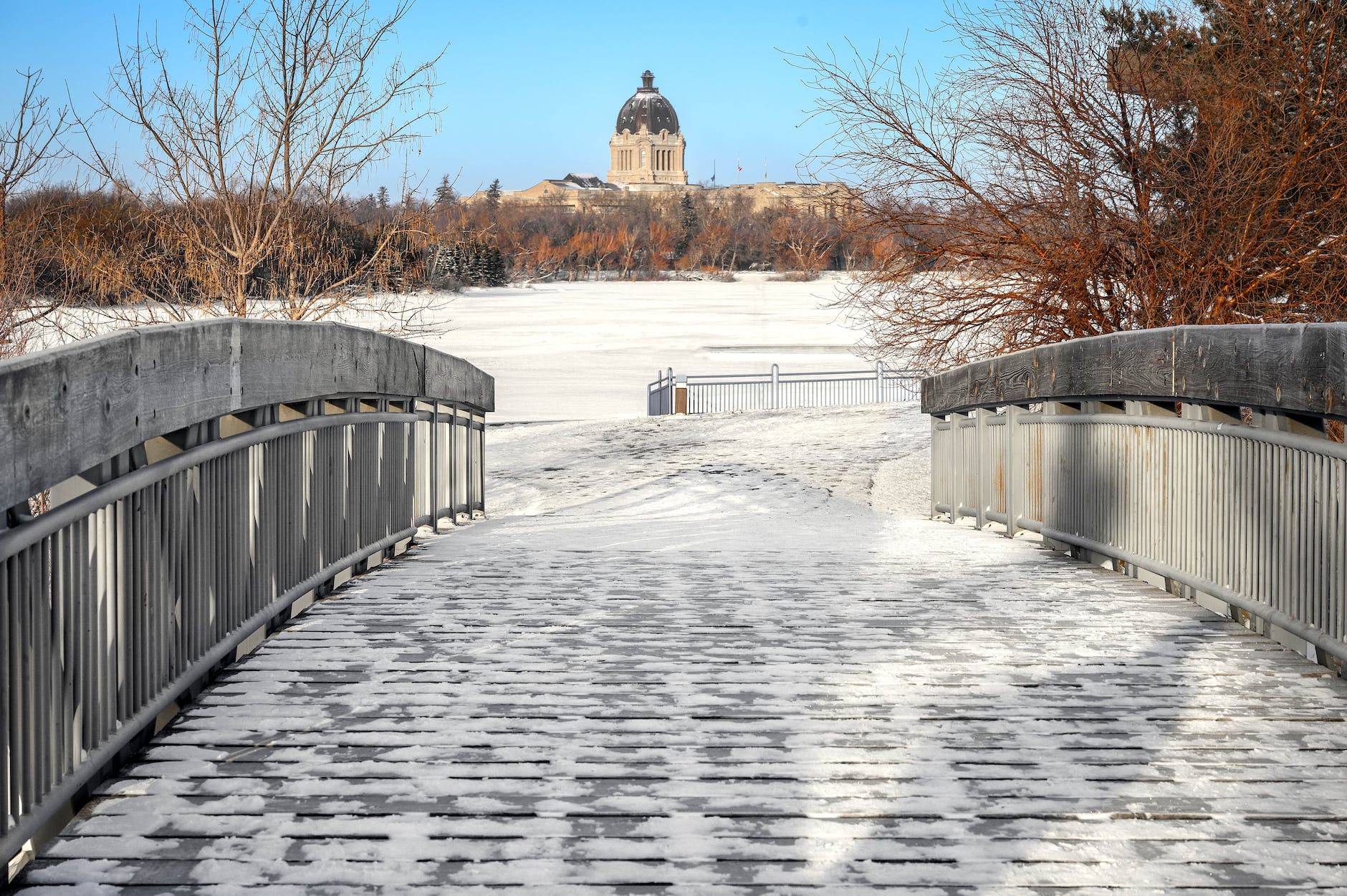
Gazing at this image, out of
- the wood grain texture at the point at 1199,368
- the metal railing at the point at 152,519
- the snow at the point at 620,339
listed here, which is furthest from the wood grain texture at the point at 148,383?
the snow at the point at 620,339

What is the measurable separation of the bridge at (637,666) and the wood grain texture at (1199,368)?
0.07ft

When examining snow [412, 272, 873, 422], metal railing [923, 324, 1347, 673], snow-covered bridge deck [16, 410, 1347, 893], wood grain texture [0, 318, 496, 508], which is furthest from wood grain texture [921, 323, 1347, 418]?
snow [412, 272, 873, 422]

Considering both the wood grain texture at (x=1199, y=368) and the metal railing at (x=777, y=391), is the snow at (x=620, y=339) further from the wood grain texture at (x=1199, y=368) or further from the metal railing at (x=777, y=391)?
the wood grain texture at (x=1199, y=368)

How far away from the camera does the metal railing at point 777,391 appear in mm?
36156

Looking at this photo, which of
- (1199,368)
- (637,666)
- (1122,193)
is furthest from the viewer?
(1122,193)

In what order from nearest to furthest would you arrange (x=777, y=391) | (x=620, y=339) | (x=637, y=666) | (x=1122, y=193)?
(x=637, y=666), (x=1122, y=193), (x=777, y=391), (x=620, y=339)

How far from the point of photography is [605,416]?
3875 centimetres

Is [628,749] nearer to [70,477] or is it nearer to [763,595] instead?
[70,477]

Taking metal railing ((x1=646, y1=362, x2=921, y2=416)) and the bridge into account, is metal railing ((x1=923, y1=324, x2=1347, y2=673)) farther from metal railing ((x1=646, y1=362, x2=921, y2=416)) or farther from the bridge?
metal railing ((x1=646, y1=362, x2=921, y2=416))

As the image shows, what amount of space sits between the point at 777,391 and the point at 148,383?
34.9 m

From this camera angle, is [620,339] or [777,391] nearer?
[777,391]

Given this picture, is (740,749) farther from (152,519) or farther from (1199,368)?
(1199,368)

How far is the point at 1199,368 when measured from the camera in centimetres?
567

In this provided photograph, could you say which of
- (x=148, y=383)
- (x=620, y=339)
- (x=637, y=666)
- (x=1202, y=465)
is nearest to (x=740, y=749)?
(x=637, y=666)
